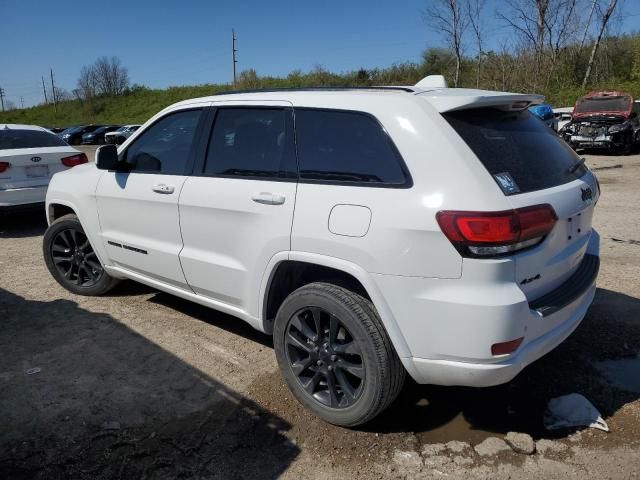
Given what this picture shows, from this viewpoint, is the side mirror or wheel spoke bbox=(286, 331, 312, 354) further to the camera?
the side mirror

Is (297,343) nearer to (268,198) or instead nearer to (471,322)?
(268,198)

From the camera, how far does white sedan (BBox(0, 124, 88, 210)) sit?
24.2ft

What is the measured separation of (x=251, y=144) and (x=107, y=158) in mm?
1436

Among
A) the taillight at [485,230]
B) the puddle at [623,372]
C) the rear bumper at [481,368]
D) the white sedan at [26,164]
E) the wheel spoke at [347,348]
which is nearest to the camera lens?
the taillight at [485,230]

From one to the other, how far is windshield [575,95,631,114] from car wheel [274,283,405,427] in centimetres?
1796

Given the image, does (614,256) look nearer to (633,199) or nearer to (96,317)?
(633,199)

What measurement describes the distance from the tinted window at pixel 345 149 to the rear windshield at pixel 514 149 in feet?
1.20

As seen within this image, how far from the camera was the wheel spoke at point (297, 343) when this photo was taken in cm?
304

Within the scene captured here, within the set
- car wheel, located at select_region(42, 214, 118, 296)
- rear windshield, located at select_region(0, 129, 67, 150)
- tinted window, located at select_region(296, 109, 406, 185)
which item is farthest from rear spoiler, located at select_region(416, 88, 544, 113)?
rear windshield, located at select_region(0, 129, 67, 150)

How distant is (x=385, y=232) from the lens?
2.53m

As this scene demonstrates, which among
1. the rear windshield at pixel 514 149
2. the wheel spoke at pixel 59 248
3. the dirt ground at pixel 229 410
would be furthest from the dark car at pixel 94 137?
the rear windshield at pixel 514 149

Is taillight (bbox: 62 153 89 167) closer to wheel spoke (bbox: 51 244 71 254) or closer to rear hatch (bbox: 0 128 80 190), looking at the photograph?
rear hatch (bbox: 0 128 80 190)

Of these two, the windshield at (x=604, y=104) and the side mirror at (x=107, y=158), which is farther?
the windshield at (x=604, y=104)

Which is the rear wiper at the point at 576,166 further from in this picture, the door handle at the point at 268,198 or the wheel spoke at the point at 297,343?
the wheel spoke at the point at 297,343
